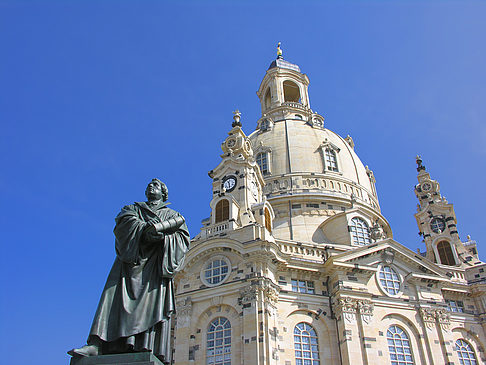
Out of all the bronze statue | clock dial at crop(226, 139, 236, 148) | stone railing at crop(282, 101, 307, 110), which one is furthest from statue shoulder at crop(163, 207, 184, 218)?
stone railing at crop(282, 101, 307, 110)

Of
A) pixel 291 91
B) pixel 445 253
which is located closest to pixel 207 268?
pixel 445 253

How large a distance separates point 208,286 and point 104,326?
2284 cm

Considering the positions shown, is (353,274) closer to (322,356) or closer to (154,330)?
(322,356)

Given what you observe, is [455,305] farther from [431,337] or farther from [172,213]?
[172,213]

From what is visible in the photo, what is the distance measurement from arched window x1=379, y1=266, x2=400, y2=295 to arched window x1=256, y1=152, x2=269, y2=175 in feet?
54.7

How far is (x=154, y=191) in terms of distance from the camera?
24.6ft

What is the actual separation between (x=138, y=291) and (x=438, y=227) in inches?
1587

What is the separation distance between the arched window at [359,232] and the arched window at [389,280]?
543 centimetres

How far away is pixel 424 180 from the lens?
44781 mm

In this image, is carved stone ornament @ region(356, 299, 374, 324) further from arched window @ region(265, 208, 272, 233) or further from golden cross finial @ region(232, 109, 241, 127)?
golden cross finial @ region(232, 109, 241, 127)

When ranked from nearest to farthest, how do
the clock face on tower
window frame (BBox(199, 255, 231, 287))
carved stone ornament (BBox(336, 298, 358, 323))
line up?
window frame (BBox(199, 255, 231, 287)), carved stone ornament (BBox(336, 298, 358, 323)), the clock face on tower

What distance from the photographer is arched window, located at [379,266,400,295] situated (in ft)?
102

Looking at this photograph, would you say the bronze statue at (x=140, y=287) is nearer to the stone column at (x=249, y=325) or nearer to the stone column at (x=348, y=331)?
the stone column at (x=249, y=325)

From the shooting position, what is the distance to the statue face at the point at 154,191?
7.46 meters
